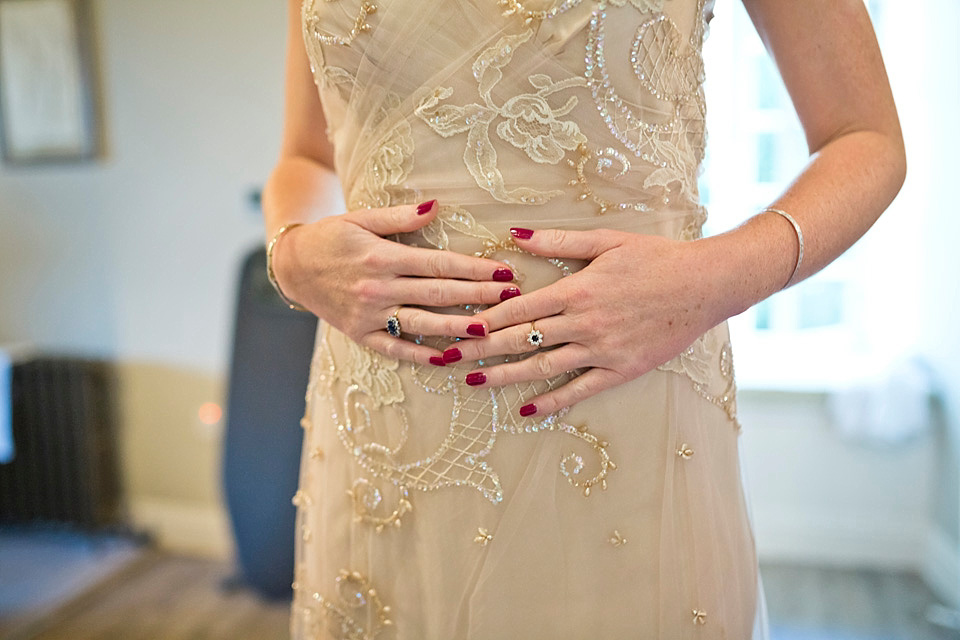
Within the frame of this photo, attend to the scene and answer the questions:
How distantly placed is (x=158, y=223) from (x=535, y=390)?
217 cm

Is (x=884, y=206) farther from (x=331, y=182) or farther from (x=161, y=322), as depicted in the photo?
(x=161, y=322)

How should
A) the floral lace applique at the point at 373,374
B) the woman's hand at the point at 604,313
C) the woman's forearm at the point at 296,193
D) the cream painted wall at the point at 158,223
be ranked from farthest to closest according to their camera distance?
the cream painted wall at the point at 158,223
the woman's forearm at the point at 296,193
the floral lace applique at the point at 373,374
the woman's hand at the point at 604,313

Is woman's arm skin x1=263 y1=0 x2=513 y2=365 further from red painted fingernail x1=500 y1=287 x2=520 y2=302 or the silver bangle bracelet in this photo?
the silver bangle bracelet

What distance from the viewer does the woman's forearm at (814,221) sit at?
0.57 m

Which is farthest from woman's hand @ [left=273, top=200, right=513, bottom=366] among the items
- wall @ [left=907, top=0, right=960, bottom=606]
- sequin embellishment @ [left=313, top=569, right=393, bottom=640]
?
wall @ [left=907, top=0, right=960, bottom=606]

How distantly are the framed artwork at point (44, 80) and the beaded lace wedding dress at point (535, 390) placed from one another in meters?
2.03

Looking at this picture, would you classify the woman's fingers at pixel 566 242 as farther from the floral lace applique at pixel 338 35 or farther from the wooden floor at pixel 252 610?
the wooden floor at pixel 252 610

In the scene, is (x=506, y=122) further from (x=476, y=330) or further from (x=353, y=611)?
(x=353, y=611)

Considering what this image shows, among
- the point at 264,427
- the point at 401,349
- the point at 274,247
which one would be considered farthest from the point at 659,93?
the point at 264,427

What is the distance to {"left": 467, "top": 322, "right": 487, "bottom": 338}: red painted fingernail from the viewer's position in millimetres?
564

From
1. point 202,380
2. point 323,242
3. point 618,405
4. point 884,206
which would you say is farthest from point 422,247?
point 202,380

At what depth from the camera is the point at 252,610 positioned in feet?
6.92

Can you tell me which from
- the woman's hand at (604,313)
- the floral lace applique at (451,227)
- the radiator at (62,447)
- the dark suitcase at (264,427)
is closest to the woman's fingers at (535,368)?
the woman's hand at (604,313)

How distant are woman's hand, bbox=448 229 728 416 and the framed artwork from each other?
2262 mm
